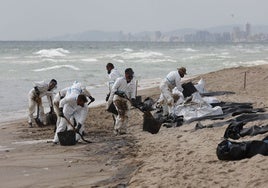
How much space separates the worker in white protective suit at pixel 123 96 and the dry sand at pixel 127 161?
35cm

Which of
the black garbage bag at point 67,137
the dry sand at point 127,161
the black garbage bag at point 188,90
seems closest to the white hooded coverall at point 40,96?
the dry sand at point 127,161

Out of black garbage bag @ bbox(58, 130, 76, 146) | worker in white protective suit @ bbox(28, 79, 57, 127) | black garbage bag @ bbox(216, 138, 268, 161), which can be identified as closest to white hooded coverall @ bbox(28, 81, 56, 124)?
worker in white protective suit @ bbox(28, 79, 57, 127)

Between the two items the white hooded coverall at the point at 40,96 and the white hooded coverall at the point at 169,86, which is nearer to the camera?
the white hooded coverall at the point at 169,86

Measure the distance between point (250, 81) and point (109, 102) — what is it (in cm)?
971

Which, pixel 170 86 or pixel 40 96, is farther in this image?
pixel 40 96

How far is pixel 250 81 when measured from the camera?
18.9 meters

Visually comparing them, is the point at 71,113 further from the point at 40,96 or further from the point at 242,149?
the point at 242,149

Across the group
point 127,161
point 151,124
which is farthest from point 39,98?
point 127,161

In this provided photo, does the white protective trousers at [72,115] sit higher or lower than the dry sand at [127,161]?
higher

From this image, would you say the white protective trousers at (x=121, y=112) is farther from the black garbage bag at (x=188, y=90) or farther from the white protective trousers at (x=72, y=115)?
the black garbage bag at (x=188, y=90)

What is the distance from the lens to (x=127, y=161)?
7.82 meters

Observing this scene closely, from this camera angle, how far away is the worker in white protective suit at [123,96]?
10.0m

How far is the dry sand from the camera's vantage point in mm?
6027

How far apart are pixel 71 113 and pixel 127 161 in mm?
2167
